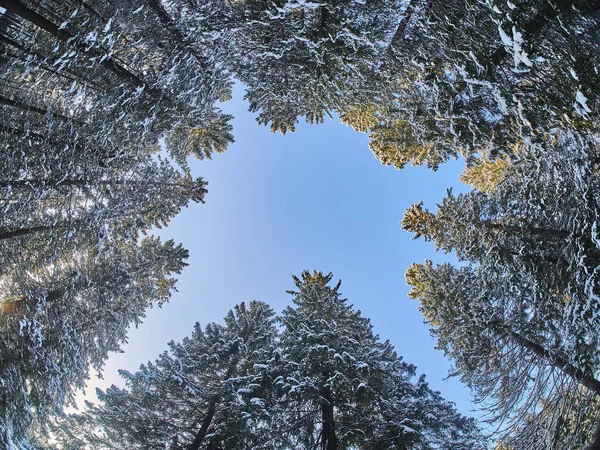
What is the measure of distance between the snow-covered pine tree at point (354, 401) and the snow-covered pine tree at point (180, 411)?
2.63 feet

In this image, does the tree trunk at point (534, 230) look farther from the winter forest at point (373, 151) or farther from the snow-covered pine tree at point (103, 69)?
the snow-covered pine tree at point (103, 69)

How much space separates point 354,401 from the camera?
27.9ft

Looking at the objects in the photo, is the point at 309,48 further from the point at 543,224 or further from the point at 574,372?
the point at 574,372

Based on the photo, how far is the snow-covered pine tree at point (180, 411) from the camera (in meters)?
7.64

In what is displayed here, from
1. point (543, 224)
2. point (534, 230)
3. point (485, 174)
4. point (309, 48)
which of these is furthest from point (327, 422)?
point (309, 48)

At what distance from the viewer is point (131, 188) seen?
9.05 meters

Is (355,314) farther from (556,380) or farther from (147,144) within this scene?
(147,144)

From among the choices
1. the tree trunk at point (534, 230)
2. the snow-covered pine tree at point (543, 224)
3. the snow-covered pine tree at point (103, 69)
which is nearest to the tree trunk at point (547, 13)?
the snow-covered pine tree at point (543, 224)

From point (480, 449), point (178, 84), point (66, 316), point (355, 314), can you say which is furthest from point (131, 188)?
point (480, 449)

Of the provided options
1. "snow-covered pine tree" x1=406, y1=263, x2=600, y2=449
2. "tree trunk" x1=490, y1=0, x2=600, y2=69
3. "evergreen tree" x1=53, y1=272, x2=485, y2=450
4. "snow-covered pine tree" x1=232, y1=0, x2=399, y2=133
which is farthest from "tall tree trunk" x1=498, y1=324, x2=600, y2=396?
"snow-covered pine tree" x1=232, y1=0, x2=399, y2=133

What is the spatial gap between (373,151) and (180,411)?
35.3 ft

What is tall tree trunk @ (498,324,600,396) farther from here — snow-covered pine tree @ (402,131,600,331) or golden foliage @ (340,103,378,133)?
golden foliage @ (340,103,378,133)

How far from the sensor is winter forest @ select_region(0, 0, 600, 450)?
532cm

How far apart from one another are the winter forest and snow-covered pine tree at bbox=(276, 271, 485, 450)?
0.06 m
